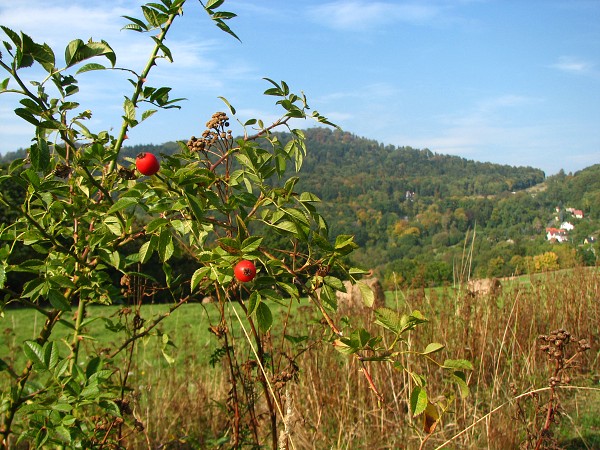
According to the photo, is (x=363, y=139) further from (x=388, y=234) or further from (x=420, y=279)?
(x=420, y=279)

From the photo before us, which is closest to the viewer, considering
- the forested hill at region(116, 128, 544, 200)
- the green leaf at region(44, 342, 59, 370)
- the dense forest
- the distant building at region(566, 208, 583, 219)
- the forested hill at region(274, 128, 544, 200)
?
the green leaf at region(44, 342, 59, 370)

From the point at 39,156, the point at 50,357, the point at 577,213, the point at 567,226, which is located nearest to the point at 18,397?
the point at 50,357

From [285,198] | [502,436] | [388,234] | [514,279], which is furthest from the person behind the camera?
[388,234]

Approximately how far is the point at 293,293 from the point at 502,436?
189 cm

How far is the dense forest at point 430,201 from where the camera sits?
1399 inches

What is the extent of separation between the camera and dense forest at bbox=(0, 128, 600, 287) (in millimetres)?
35531

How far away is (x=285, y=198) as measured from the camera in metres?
1.24

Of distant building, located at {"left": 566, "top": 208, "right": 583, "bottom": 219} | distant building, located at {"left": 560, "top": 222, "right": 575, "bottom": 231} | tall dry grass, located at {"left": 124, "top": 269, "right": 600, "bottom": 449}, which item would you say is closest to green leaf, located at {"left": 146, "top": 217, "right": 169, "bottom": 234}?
tall dry grass, located at {"left": 124, "top": 269, "right": 600, "bottom": 449}

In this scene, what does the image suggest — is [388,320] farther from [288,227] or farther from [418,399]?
[288,227]

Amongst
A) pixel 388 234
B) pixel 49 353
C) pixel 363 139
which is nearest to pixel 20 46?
pixel 49 353

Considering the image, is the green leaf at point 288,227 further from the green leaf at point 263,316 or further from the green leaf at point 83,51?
the green leaf at point 83,51

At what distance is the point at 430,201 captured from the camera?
68.8 m

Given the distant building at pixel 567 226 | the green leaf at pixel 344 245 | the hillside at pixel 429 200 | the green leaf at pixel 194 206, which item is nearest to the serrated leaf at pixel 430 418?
the green leaf at pixel 344 245

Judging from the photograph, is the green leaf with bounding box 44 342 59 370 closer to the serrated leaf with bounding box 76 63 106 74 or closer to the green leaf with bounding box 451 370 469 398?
the serrated leaf with bounding box 76 63 106 74
